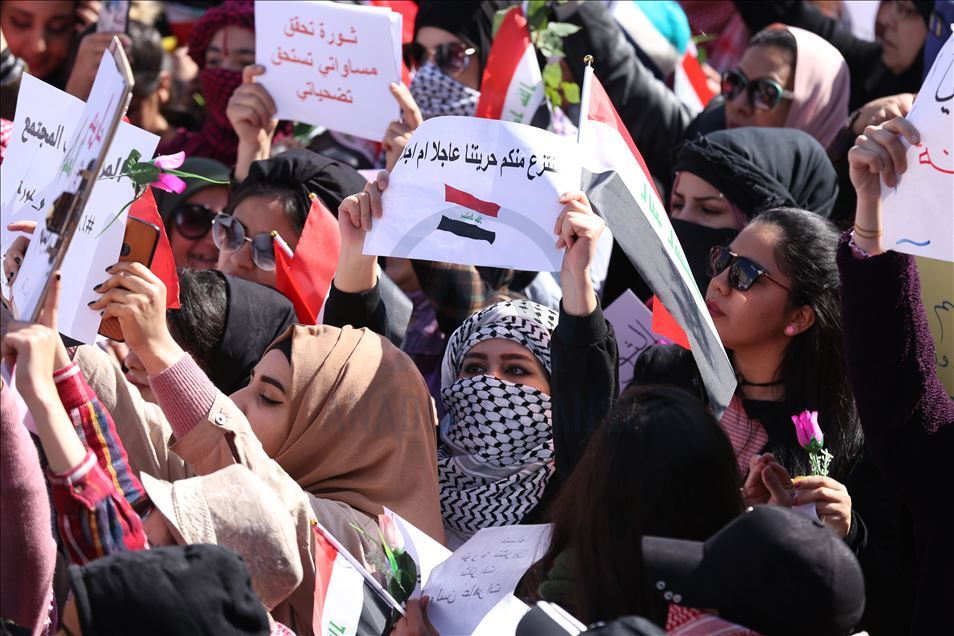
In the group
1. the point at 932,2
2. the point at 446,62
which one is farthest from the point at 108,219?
the point at 932,2

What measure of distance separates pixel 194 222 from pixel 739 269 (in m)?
2.11

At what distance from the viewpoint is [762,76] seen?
17.6 ft

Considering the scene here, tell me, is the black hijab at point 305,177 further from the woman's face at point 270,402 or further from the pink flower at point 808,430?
the pink flower at point 808,430

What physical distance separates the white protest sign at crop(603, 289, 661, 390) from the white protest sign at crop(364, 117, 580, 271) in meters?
0.87

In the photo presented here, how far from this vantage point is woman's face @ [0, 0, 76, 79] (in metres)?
6.24

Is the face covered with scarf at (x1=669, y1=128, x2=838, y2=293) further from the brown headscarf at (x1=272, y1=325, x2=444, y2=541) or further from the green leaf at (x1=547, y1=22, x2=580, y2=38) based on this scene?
the brown headscarf at (x1=272, y1=325, x2=444, y2=541)

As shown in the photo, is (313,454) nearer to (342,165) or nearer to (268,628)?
(268,628)

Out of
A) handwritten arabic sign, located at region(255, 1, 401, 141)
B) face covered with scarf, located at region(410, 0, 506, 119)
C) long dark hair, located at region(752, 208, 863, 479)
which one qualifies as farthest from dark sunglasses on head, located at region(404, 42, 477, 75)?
long dark hair, located at region(752, 208, 863, 479)

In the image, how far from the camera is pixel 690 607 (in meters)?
2.31

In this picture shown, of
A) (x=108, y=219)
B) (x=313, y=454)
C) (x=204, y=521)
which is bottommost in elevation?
(x=313, y=454)

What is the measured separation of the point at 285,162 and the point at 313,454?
1.48 meters

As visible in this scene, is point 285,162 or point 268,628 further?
point 285,162

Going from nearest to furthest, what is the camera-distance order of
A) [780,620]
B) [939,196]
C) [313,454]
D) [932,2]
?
[780,620] < [939,196] < [313,454] < [932,2]

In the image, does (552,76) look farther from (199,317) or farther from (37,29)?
(37,29)
